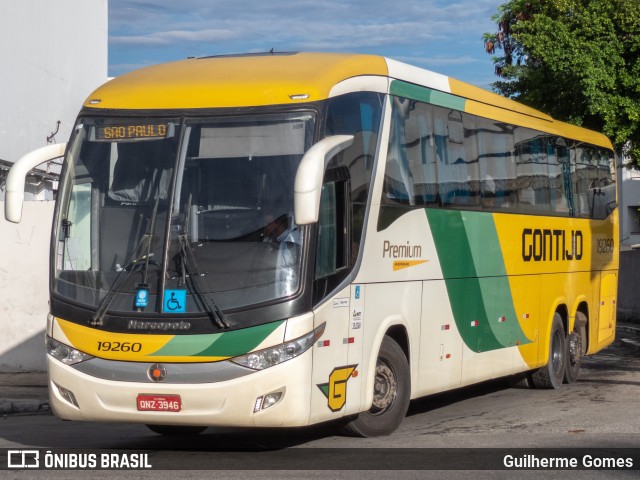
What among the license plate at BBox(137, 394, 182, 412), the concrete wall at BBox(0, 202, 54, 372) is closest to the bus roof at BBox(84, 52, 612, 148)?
the license plate at BBox(137, 394, 182, 412)

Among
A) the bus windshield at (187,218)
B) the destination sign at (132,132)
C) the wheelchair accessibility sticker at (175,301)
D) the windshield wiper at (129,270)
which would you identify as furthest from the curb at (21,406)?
the wheelchair accessibility sticker at (175,301)

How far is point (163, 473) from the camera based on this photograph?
867 centimetres

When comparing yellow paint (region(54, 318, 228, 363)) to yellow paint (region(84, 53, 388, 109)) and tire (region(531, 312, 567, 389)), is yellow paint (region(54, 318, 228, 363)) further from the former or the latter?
tire (region(531, 312, 567, 389))

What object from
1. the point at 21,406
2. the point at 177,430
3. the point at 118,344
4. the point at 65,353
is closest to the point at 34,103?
the point at 21,406

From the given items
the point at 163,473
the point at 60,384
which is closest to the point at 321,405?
the point at 163,473

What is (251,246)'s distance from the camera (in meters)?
9.21

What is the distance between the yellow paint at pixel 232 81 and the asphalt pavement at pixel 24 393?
5187 millimetres

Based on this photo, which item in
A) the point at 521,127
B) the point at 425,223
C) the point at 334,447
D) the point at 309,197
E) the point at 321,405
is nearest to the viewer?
the point at 309,197

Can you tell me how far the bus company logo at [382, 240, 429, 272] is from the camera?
1083cm

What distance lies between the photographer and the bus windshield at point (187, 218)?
9203mm

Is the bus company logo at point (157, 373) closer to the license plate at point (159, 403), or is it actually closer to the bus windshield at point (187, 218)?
the license plate at point (159, 403)

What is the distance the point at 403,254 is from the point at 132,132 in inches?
117

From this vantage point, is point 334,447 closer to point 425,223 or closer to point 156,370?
point 156,370

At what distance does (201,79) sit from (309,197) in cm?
202
